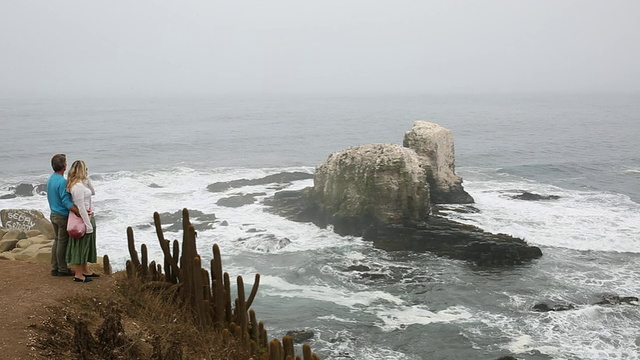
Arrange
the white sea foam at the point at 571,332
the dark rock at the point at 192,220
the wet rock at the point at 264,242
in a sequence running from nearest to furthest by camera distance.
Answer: the white sea foam at the point at 571,332, the wet rock at the point at 264,242, the dark rock at the point at 192,220

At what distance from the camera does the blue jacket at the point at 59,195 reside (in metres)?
10.3

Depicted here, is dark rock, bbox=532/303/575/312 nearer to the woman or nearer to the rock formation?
the rock formation

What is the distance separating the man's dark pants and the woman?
182 mm

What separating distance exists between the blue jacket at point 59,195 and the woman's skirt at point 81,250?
0.54m

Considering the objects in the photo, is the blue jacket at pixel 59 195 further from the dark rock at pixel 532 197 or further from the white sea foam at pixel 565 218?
the dark rock at pixel 532 197

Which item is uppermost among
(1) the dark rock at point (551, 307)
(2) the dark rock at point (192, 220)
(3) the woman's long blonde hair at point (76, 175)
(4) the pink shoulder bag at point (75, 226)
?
(3) the woman's long blonde hair at point (76, 175)

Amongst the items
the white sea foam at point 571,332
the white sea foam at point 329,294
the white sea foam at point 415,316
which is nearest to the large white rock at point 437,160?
the white sea foam at point 329,294

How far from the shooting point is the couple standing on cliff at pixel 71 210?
10.3 metres

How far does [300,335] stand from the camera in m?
18.3

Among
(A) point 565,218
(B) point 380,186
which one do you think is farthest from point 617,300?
(A) point 565,218

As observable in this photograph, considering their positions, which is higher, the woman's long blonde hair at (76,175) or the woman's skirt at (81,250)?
the woman's long blonde hair at (76,175)

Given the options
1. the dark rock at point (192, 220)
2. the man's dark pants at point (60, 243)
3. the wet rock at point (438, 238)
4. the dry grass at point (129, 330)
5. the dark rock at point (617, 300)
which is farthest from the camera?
the dark rock at point (192, 220)

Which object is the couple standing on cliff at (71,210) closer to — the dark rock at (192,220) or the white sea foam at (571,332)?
the white sea foam at (571,332)

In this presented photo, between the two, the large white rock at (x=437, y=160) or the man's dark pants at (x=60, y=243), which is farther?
the large white rock at (x=437, y=160)
